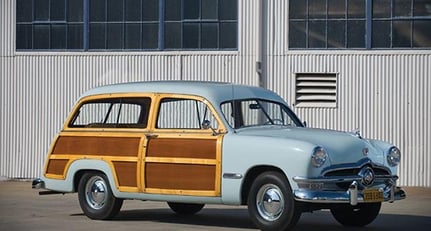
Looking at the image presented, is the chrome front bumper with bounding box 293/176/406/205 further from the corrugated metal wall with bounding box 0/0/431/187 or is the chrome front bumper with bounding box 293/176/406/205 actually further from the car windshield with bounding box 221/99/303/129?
the corrugated metal wall with bounding box 0/0/431/187

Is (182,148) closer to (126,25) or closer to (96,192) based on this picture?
(96,192)

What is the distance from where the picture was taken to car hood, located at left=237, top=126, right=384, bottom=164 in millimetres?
11516

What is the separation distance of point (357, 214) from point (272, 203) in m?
1.54

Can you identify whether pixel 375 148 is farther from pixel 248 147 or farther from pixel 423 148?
pixel 423 148

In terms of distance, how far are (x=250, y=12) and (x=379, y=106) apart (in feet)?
10.4

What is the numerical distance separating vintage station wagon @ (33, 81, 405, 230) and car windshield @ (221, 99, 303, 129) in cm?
1

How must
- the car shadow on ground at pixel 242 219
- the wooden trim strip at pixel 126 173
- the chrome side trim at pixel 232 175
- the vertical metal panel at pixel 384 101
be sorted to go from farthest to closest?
the vertical metal panel at pixel 384 101 → the wooden trim strip at pixel 126 173 → the car shadow on ground at pixel 242 219 → the chrome side trim at pixel 232 175

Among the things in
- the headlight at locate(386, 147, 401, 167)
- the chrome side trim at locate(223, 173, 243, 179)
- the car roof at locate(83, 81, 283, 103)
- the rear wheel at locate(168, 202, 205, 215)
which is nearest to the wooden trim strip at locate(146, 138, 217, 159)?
the chrome side trim at locate(223, 173, 243, 179)

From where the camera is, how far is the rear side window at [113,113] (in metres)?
13.2

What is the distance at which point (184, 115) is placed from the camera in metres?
12.7

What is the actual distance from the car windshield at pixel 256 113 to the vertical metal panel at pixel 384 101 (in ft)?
22.0

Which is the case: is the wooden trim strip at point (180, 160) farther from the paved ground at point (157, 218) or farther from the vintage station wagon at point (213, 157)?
the paved ground at point (157, 218)

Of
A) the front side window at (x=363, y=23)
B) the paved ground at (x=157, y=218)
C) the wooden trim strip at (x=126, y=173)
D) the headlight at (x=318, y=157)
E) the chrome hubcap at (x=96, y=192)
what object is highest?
the front side window at (x=363, y=23)

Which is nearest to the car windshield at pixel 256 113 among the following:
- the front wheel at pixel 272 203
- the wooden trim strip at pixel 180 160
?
the wooden trim strip at pixel 180 160
